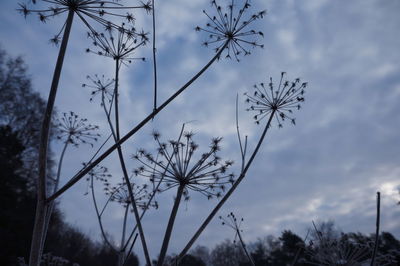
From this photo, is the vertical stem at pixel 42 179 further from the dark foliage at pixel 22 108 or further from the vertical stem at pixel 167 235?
the dark foliage at pixel 22 108

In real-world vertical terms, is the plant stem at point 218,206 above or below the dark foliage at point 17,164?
below

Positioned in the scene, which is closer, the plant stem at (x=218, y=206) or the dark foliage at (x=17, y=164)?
the plant stem at (x=218, y=206)

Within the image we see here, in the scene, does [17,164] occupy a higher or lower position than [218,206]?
higher

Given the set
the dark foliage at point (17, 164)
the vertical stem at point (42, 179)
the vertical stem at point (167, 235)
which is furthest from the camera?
the dark foliage at point (17, 164)

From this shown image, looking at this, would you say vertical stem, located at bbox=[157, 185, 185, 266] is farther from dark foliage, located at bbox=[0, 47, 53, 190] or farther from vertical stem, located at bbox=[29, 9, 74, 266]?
dark foliage, located at bbox=[0, 47, 53, 190]

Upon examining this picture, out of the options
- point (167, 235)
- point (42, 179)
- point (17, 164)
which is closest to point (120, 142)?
point (42, 179)

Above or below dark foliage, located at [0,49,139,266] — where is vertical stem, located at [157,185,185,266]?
below

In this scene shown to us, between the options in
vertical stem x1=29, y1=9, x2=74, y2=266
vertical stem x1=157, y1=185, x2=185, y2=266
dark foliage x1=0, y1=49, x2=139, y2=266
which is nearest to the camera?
vertical stem x1=29, y1=9, x2=74, y2=266

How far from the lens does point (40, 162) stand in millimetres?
2611

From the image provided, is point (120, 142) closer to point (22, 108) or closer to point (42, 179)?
point (42, 179)

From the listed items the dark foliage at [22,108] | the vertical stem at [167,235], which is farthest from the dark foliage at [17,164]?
the vertical stem at [167,235]

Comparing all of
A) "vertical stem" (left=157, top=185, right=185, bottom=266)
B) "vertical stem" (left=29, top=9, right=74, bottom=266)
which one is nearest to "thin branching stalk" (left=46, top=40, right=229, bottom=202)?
"vertical stem" (left=29, top=9, right=74, bottom=266)

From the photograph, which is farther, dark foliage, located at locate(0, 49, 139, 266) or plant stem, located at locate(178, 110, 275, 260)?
dark foliage, located at locate(0, 49, 139, 266)

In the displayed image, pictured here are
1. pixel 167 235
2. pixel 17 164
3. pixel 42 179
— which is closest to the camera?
pixel 42 179
